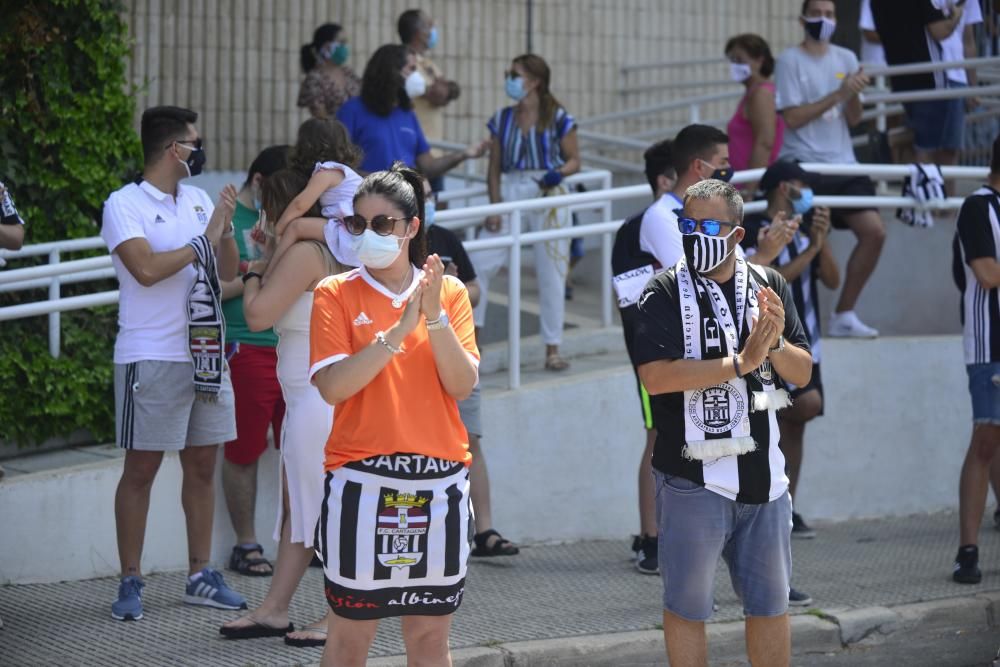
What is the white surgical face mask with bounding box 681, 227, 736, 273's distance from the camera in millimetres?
4727

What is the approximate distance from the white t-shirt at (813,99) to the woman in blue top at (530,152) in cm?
140

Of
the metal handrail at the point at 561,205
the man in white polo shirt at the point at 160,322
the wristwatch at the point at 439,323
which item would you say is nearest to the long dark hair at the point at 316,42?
the metal handrail at the point at 561,205

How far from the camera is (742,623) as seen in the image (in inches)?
245

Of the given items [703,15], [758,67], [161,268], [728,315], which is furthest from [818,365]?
[703,15]

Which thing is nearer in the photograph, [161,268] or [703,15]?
[161,268]

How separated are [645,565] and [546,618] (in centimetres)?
97

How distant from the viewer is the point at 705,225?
187 inches

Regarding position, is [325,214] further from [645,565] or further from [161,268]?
[645,565]

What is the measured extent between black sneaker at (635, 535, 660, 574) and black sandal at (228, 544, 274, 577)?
180 cm

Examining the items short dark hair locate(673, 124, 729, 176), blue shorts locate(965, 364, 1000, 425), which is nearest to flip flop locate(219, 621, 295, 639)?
short dark hair locate(673, 124, 729, 176)

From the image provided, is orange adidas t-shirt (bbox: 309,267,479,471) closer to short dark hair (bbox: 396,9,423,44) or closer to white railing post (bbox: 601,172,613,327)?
white railing post (bbox: 601,172,613,327)

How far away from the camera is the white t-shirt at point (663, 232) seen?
248 inches

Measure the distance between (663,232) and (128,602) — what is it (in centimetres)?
278

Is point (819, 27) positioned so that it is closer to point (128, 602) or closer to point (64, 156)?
point (64, 156)
